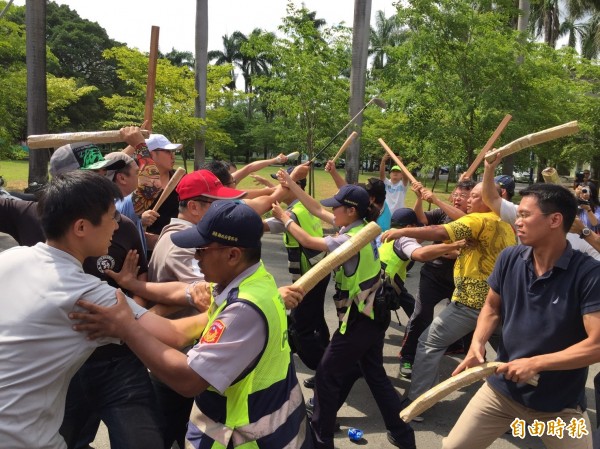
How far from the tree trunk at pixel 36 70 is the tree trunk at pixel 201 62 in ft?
12.4

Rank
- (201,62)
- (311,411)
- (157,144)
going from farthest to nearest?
(201,62) → (157,144) → (311,411)

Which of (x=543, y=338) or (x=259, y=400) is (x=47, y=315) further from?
(x=543, y=338)

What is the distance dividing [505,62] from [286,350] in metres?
11.1

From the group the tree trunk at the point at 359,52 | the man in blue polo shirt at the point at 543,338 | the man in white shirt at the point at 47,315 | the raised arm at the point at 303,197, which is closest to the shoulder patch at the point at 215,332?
the man in white shirt at the point at 47,315

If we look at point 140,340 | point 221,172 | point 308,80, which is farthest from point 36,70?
point 140,340

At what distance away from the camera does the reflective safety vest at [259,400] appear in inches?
80.0

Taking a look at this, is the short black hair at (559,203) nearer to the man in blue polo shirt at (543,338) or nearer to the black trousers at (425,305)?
the man in blue polo shirt at (543,338)

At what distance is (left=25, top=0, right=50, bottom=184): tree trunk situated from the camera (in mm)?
11874

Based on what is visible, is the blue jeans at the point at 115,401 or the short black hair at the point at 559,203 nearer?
the blue jeans at the point at 115,401

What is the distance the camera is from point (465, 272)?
447 centimetres

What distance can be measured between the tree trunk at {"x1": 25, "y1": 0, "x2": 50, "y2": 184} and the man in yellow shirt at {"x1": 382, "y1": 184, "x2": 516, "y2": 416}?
33.6 feet

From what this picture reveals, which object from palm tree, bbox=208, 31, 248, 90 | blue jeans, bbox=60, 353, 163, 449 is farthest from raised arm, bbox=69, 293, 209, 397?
palm tree, bbox=208, 31, 248, 90

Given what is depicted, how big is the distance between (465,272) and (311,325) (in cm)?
163

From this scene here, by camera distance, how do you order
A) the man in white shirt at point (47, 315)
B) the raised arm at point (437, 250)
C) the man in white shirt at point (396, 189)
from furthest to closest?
the man in white shirt at point (396, 189) < the raised arm at point (437, 250) < the man in white shirt at point (47, 315)
